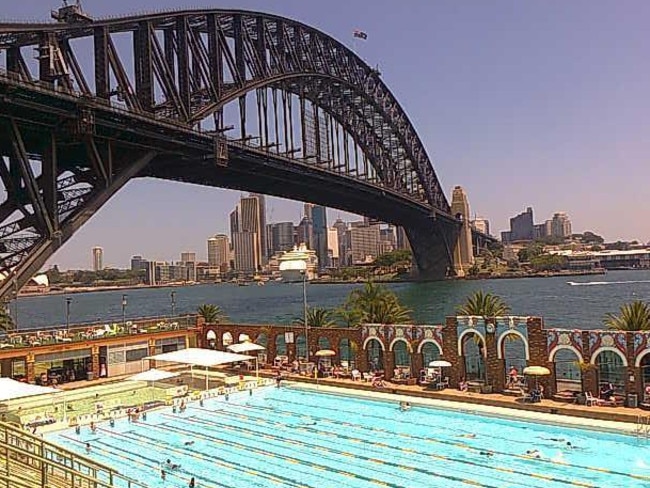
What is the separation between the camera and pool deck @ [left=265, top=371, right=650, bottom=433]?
80.5ft

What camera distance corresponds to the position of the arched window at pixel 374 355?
114 ft

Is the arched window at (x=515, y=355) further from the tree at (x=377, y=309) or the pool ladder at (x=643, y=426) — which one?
the pool ladder at (x=643, y=426)

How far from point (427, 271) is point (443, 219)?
20679 millimetres

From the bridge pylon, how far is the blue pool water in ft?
415

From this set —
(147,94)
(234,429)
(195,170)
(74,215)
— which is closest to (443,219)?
(195,170)

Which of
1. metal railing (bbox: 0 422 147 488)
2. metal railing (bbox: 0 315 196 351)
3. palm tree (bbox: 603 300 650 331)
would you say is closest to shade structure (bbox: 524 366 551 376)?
palm tree (bbox: 603 300 650 331)

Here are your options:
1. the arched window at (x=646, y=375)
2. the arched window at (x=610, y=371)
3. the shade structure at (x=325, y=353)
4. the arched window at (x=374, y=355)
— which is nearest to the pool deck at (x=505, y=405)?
the arched window at (x=646, y=375)

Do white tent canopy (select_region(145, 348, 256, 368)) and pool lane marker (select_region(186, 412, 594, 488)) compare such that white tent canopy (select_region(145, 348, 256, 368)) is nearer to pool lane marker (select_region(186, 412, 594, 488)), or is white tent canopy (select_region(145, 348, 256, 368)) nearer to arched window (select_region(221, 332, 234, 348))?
pool lane marker (select_region(186, 412, 594, 488))

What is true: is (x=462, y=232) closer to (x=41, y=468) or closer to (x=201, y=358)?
(x=201, y=358)

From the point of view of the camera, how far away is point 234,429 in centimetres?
2738

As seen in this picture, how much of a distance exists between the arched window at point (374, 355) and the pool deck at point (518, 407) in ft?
7.99

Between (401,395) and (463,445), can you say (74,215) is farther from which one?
(463,445)

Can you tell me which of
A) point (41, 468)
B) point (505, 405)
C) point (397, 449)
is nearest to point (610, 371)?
point (505, 405)

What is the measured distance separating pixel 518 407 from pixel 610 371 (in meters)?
4.09
